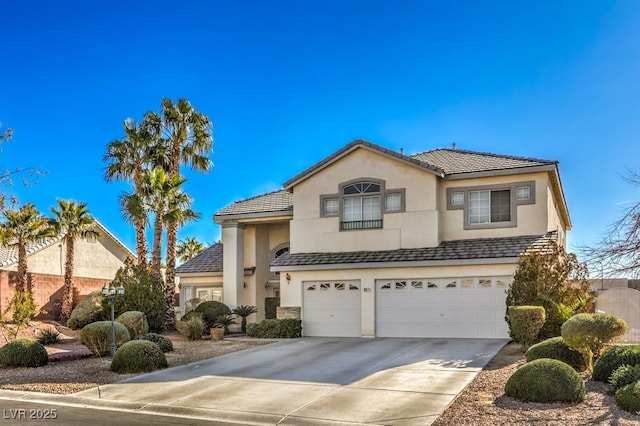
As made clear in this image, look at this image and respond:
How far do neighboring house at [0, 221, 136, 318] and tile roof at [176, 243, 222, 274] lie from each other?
300 inches

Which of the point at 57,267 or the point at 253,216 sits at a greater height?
the point at 253,216

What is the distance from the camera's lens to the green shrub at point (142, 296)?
24203mm

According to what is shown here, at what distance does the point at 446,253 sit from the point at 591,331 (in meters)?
9.06

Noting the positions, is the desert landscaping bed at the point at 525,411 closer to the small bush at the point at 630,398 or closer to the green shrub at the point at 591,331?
the small bush at the point at 630,398

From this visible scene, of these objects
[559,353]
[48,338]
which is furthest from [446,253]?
[48,338]

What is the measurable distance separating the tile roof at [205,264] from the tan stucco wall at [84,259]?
12240 mm

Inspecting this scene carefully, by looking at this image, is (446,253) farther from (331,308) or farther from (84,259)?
(84,259)

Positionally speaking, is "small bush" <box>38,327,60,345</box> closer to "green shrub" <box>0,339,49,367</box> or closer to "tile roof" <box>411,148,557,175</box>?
"green shrub" <box>0,339,49,367</box>

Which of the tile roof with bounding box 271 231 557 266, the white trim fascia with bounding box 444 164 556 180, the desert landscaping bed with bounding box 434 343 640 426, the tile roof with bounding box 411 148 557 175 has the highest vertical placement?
the tile roof with bounding box 411 148 557 175

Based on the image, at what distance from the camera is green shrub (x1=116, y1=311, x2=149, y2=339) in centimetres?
2081

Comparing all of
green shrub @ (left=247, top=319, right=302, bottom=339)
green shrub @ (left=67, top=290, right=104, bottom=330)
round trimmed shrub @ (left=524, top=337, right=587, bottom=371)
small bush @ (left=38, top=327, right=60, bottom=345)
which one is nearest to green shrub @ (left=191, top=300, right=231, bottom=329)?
green shrub @ (left=247, top=319, right=302, bottom=339)

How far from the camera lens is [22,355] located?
15.6m

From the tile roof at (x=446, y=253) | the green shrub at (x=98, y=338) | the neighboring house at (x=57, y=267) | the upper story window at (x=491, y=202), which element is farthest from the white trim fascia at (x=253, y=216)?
the neighboring house at (x=57, y=267)

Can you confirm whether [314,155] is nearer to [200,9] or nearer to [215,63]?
[215,63]
